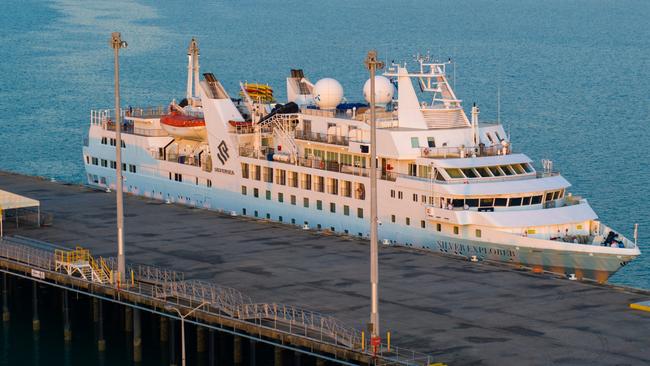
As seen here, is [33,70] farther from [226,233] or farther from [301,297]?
[301,297]

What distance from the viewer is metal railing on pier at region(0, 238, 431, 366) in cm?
5331

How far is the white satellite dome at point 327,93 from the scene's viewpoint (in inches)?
3388

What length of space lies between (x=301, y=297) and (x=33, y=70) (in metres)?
130

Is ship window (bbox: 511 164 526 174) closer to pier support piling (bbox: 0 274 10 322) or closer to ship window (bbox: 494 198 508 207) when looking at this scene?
ship window (bbox: 494 198 508 207)

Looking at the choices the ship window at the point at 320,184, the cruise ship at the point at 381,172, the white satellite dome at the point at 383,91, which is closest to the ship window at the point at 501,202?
the cruise ship at the point at 381,172

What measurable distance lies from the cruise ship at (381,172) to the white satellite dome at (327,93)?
3.5 inches

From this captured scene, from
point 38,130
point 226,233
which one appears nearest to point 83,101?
point 38,130

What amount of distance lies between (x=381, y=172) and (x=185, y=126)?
18.5m

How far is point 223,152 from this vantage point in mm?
90312

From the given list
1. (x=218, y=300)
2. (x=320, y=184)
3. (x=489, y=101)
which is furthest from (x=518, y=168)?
(x=489, y=101)

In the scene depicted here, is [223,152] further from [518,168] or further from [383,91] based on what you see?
[518,168]

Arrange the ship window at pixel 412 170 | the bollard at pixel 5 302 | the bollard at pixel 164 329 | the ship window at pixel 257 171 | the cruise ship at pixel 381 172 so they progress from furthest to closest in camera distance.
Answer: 1. the ship window at pixel 257 171
2. the ship window at pixel 412 170
3. the cruise ship at pixel 381 172
4. the bollard at pixel 5 302
5. the bollard at pixel 164 329

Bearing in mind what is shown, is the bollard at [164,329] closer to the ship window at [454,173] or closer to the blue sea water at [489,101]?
the ship window at [454,173]

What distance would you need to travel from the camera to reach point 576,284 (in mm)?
64125
